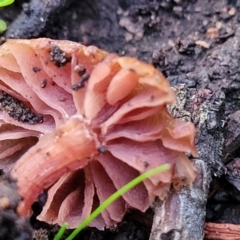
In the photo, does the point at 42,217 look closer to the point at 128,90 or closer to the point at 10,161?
the point at 10,161

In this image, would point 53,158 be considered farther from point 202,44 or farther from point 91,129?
point 202,44

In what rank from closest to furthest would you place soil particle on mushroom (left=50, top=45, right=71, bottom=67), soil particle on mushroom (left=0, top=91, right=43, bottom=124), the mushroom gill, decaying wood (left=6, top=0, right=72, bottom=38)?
the mushroom gill → soil particle on mushroom (left=50, top=45, right=71, bottom=67) → soil particle on mushroom (left=0, top=91, right=43, bottom=124) → decaying wood (left=6, top=0, right=72, bottom=38)

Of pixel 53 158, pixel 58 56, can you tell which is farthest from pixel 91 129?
pixel 58 56

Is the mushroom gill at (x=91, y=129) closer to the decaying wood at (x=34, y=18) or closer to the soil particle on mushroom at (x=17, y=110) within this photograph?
Result: the soil particle on mushroom at (x=17, y=110)

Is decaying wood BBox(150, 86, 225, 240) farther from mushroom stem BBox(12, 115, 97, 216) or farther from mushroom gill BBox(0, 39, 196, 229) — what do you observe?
mushroom stem BBox(12, 115, 97, 216)

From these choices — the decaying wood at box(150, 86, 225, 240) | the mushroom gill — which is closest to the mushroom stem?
the mushroom gill

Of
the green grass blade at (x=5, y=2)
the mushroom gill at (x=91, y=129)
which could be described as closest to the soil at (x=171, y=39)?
the green grass blade at (x=5, y=2)
